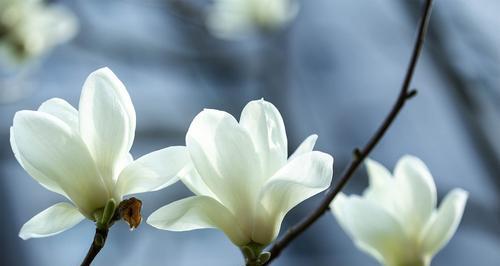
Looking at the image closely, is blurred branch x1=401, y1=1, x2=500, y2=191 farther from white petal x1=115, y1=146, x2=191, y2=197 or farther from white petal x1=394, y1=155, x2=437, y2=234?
white petal x1=115, y1=146, x2=191, y2=197

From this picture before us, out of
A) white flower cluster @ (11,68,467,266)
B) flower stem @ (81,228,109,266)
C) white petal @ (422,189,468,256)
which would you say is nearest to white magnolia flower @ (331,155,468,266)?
white petal @ (422,189,468,256)

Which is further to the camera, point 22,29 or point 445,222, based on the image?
point 22,29

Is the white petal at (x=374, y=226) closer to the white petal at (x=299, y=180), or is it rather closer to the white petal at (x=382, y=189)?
the white petal at (x=382, y=189)

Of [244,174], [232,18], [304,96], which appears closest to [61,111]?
[244,174]

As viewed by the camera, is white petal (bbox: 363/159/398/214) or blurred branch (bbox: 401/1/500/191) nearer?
white petal (bbox: 363/159/398/214)

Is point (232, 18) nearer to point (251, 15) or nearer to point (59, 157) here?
point (251, 15)

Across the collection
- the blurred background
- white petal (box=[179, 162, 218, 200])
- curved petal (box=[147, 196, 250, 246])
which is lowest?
the blurred background

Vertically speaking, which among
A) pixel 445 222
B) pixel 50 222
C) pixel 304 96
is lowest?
pixel 304 96
